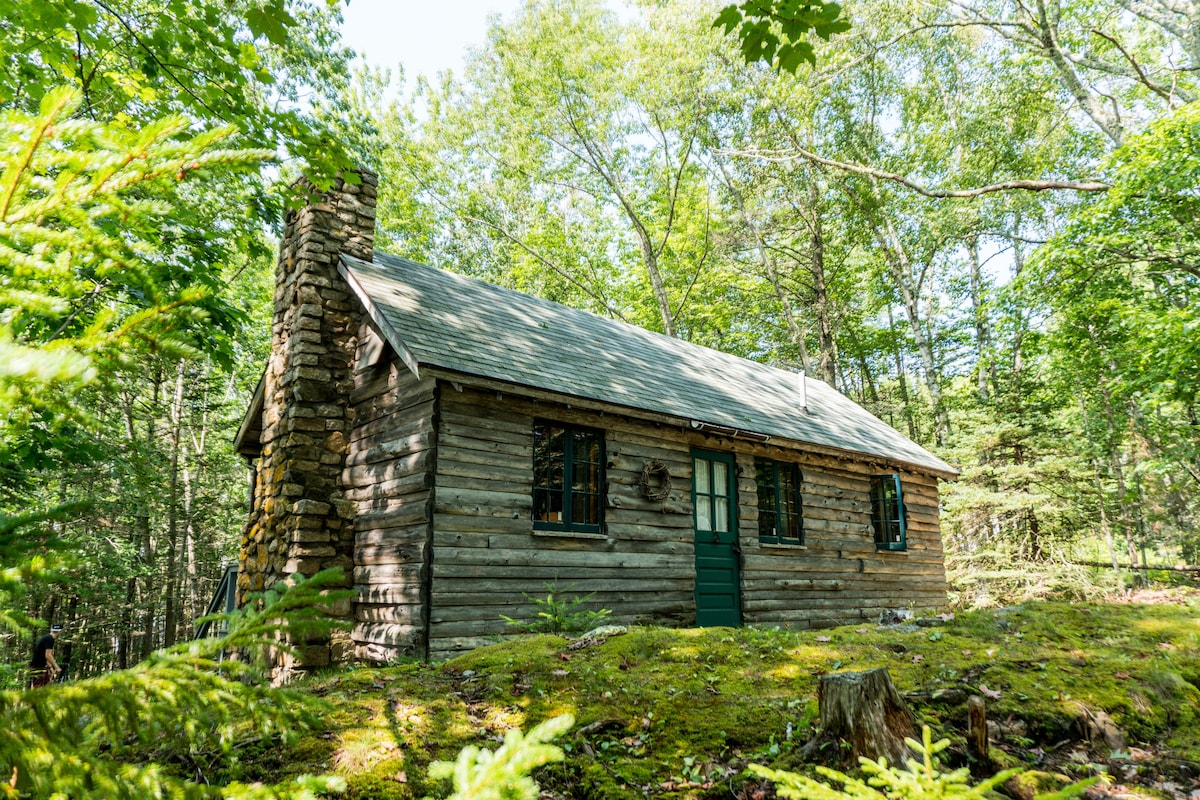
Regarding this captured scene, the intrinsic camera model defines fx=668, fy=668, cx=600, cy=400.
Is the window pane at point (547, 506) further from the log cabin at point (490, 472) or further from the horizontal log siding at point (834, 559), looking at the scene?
the horizontal log siding at point (834, 559)

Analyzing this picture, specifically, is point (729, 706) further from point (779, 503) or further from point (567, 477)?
point (779, 503)

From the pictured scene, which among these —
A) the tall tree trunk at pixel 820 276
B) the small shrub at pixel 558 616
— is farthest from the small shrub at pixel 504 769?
the tall tree trunk at pixel 820 276

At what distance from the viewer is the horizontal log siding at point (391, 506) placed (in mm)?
7887

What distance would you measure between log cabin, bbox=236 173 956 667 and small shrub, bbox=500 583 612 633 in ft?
0.61

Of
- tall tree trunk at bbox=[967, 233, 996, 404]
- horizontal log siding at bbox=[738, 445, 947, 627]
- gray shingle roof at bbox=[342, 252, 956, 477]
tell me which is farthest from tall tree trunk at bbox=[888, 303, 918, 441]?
horizontal log siding at bbox=[738, 445, 947, 627]

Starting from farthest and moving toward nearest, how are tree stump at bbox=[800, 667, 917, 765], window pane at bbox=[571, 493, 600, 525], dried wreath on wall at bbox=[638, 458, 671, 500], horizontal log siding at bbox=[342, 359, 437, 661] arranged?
dried wreath on wall at bbox=[638, 458, 671, 500], window pane at bbox=[571, 493, 600, 525], horizontal log siding at bbox=[342, 359, 437, 661], tree stump at bbox=[800, 667, 917, 765]

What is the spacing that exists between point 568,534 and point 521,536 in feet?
2.32

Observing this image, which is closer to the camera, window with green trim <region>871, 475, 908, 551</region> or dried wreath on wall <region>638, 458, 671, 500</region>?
dried wreath on wall <region>638, 458, 671, 500</region>

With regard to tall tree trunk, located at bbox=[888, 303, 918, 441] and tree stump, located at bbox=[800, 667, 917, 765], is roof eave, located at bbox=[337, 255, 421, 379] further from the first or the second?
tall tree trunk, located at bbox=[888, 303, 918, 441]

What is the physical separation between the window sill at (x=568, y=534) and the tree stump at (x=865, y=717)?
570 cm

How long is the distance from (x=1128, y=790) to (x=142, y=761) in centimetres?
462

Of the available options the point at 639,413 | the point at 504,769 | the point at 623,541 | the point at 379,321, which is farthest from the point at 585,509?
the point at 504,769

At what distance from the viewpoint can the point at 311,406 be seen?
9.45 metres

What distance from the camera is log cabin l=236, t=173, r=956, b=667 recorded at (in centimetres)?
818
